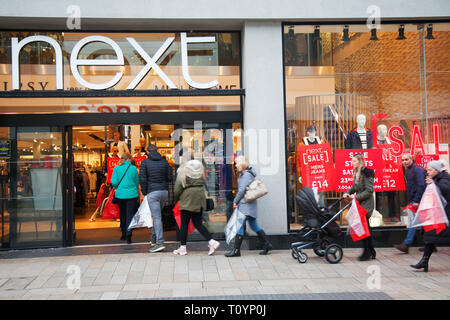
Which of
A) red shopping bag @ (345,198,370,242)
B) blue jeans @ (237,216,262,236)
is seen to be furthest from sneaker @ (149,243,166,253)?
red shopping bag @ (345,198,370,242)

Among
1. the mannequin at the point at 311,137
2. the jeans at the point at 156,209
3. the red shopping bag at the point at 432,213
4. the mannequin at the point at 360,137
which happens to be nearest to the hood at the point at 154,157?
the jeans at the point at 156,209

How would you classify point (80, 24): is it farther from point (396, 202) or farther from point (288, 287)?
point (396, 202)

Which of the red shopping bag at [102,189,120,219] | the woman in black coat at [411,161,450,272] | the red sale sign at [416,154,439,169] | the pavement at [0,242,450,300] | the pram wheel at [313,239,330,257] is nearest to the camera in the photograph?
the pavement at [0,242,450,300]

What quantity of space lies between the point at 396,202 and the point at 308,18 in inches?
157

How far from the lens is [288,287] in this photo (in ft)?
19.2

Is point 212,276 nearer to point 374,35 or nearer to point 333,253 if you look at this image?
point 333,253

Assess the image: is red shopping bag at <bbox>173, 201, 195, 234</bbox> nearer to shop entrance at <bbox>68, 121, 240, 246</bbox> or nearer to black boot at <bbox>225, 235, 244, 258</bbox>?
shop entrance at <bbox>68, 121, 240, 246</bbox>

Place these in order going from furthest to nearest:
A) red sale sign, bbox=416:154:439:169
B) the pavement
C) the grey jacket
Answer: red sale sign, bbox=416:154:439:169
the grey jacket
the pavement

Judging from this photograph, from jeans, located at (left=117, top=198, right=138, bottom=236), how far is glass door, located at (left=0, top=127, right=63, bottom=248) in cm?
121

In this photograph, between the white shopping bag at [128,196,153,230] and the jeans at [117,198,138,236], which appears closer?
the white shopping bag at [128,196,153,230]

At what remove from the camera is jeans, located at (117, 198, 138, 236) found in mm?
8922

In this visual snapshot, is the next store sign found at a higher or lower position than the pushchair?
higher

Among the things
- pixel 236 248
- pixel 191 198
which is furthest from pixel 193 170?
pixel 236 248

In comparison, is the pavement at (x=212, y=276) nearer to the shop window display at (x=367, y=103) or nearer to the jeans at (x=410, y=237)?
the jeans at (x=410, y=237)
